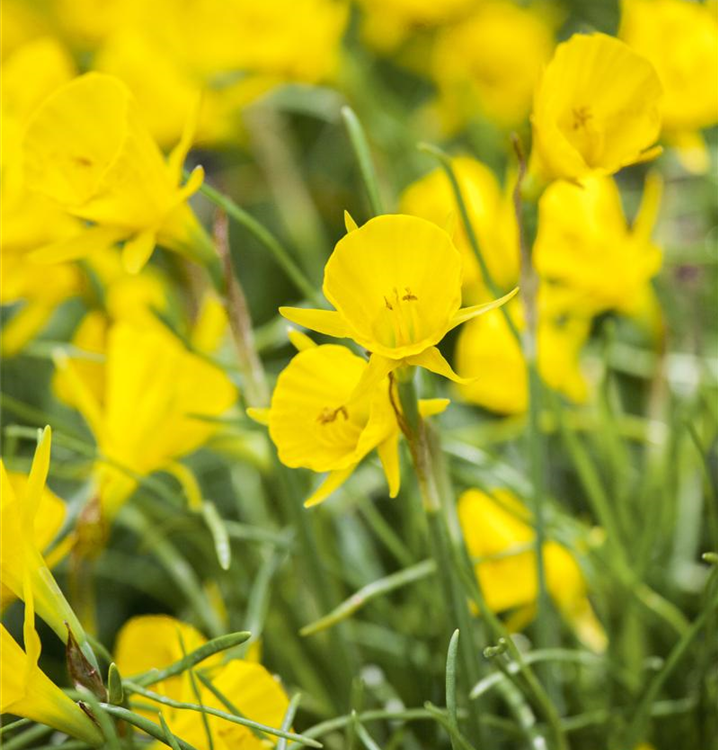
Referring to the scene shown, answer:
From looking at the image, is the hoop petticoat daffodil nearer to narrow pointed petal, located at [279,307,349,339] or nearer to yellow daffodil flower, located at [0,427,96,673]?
narrow pointed petal, located at [279,307,349,339]

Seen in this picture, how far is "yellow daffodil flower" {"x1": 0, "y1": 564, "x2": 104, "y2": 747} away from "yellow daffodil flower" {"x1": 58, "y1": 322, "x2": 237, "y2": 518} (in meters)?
0.19

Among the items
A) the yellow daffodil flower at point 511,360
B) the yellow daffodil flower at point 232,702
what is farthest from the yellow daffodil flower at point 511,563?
the yellow daffodil flower at point 232,702

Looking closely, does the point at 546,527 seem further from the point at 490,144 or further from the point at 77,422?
the point at 77,422

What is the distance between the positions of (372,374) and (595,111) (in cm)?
17

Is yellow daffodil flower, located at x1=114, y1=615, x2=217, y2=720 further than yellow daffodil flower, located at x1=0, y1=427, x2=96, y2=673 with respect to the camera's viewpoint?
Yes

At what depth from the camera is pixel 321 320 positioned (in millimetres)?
388

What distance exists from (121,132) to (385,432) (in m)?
0.19

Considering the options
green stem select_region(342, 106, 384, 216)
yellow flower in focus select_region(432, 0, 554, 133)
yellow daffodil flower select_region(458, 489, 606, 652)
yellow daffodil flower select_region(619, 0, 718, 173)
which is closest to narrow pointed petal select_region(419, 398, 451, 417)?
green stem select_region(342, 106, 384, 216)

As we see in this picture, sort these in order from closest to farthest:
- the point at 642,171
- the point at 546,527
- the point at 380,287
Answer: the point at 380,287 → the point at 546,527 → the point at 642,171

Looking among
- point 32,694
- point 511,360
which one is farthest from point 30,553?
point 511,360

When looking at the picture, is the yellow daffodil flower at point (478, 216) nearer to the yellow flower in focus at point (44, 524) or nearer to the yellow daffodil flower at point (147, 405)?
the yellow daffodil flower at point (147, 405)

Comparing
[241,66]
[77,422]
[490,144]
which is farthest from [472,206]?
[77,422]

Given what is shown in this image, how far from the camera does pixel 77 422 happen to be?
104 cm

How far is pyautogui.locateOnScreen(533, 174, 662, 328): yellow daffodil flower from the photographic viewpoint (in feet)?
2.16
